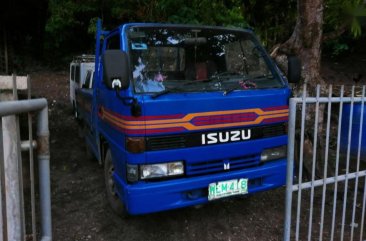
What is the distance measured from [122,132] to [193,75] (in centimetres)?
94

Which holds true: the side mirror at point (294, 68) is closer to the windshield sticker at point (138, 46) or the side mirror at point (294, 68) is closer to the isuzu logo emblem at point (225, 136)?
the isuzu logo emblem at point (225, 136)

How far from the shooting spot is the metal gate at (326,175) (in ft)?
8.76

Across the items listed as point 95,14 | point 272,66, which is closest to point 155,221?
point 272,66

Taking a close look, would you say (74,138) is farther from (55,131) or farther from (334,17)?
(334,17)

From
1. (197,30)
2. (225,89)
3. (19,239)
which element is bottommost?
(19,239)

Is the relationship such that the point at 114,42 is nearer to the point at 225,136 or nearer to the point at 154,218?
the point at 225,136

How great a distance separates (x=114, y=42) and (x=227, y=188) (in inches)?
77.2

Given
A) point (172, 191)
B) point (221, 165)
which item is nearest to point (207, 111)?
point (221, 165)

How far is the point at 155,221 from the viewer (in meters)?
3.70

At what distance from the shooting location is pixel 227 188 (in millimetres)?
3219

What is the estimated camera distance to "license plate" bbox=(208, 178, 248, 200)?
315cm

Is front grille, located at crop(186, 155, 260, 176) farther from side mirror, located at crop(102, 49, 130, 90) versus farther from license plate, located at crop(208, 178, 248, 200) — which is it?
side mirror, located at crop(102, 49, 130, 90)

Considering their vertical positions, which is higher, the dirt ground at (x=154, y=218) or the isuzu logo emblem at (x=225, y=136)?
the isuzu logo emblem at (x=225, y=136)

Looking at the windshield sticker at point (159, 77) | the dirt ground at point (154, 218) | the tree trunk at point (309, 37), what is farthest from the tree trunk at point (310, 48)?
the windshield sticker at point (159, 77)
